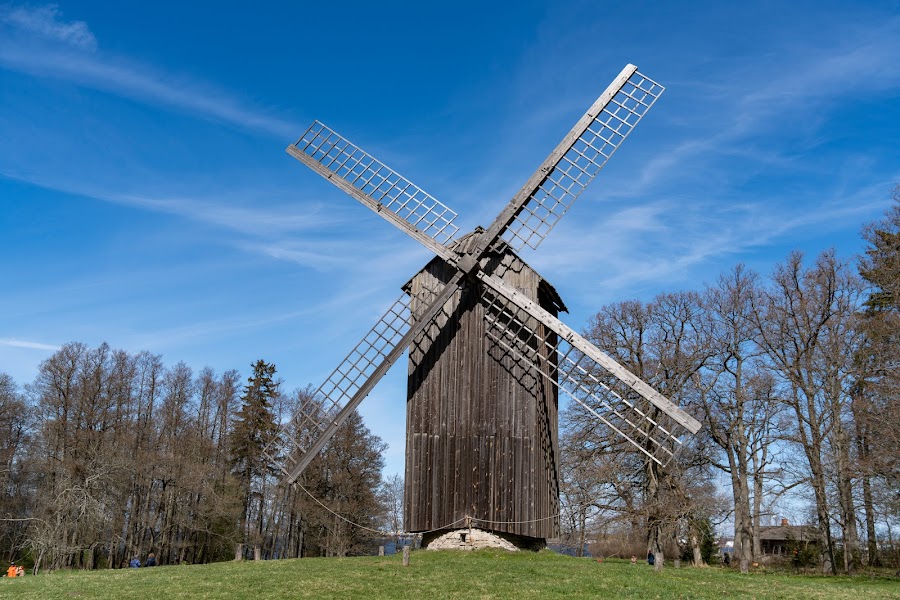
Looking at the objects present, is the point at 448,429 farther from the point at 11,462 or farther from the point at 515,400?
the point at 11,462

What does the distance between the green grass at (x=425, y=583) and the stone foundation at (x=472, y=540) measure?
38.3 inches

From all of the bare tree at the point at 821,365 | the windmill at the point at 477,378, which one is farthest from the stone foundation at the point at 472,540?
the bare tree at the point at 821,365

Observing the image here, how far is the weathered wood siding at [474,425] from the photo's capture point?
21672 mm

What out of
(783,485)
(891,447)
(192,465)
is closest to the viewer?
(891,447)

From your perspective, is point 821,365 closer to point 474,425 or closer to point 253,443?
point 474,425

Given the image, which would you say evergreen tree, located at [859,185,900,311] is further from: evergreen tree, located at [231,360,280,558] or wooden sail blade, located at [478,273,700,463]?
evergreen tree, located at [231,360,280,558]

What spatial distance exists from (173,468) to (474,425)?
2822 cm

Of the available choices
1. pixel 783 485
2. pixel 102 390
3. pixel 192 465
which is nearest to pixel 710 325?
pixel 783 485

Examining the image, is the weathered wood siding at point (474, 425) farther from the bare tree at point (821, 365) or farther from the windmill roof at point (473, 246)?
the bare tree at point (821, 365)

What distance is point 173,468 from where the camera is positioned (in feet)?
143

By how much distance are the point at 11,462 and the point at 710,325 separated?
→ 45.3m

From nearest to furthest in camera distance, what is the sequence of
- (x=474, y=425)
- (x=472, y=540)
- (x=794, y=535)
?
(x=472, y=540), (x=474, y=425), (x=794, y=535)

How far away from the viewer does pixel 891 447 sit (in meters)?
26.7

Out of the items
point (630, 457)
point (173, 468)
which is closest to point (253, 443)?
point (173, 468)
